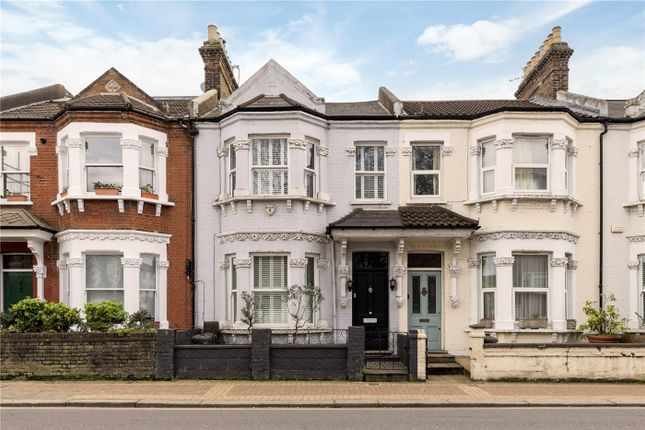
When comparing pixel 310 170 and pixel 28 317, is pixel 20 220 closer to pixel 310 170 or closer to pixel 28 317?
pixel 28 317

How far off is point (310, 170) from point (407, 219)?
10.4 feet

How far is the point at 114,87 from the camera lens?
1781cm

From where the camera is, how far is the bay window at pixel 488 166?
1647 cm

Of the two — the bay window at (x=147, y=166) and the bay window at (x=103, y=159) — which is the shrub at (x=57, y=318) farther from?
the bay window at (x=147, y=166)

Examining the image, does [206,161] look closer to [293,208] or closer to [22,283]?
[293,208]

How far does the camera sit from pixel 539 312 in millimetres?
16094

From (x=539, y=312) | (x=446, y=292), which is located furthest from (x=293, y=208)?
(x=539, y=312)

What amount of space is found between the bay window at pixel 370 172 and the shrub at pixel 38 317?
866 cm

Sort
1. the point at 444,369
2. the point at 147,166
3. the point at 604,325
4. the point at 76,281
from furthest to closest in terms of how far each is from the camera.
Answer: the point at 147,166
the point at 76,281
the point at 604,325
the point at 444,369

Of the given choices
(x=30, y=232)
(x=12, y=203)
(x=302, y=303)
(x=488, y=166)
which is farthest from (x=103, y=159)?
(x=488, y=166)

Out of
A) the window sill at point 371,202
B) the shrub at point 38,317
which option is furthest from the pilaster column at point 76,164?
the window sill at point 371,202

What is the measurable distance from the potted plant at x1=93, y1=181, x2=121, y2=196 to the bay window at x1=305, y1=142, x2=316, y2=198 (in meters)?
5.34

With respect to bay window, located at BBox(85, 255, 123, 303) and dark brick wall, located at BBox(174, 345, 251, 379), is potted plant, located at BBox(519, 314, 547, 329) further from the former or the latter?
bay window, located at BBox(85, 255, 123, 303)

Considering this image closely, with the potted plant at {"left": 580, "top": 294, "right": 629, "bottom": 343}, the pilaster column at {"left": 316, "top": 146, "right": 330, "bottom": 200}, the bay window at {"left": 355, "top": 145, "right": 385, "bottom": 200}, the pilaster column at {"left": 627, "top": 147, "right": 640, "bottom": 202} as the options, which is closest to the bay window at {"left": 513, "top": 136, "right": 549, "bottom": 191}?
the pilaster column at {"left": 627, "top": 147, "right": 640, "bottom": 202}
